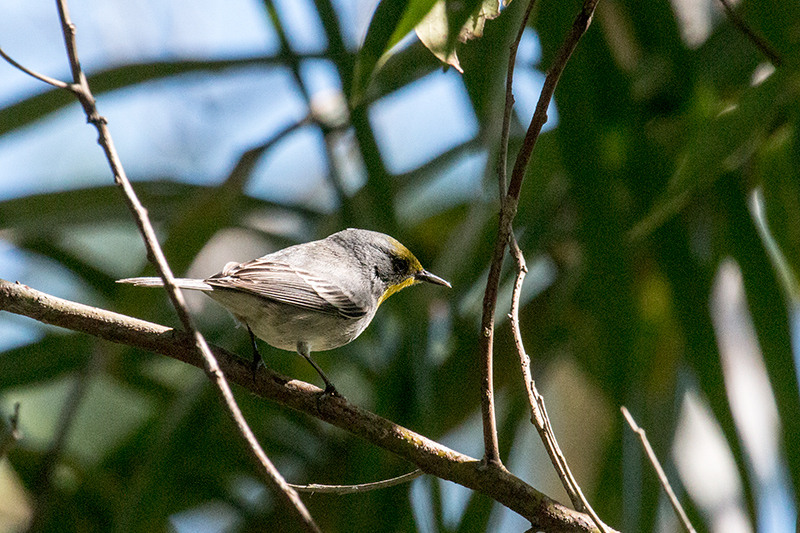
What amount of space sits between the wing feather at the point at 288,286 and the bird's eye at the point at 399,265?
367mm

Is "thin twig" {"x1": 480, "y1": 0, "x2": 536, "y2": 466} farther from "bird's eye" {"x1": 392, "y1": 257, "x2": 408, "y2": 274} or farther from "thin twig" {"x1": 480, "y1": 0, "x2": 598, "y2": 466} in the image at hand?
"bird's eye" {"x1": 392, "y1": 257, "x2": 408, "y2": 274}

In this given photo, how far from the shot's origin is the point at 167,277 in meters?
1.06

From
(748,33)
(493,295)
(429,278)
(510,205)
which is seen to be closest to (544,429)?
(493,295)

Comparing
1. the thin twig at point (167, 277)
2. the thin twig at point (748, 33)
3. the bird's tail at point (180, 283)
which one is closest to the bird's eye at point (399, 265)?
the bird's tail at point (180, 283)

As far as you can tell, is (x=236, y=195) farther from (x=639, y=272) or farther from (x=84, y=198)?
(x=639, y=272)

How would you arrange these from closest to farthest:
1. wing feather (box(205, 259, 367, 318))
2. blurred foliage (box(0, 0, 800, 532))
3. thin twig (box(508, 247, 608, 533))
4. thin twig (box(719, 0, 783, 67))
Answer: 1. thin twig (box(508, 247, 608, 533))
2. thin twig (box(719, 0, 783, 67))
3. blurred foliage (box(0, 0, 800, 532))
4. wing feather (box(205, 259, 367, 318))

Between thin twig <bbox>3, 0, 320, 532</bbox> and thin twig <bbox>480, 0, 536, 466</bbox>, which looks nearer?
thin twig <bbox>3, 0, 320, 532</bbox>

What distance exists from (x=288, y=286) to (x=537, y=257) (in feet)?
3.50

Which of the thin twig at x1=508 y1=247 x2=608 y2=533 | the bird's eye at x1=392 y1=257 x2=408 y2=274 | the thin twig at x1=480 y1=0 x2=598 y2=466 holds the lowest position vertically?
the thin twig at x1=508 y1=247 x2=608 y2=533

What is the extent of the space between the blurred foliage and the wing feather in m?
0.19

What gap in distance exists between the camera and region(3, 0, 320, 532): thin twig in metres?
0.97

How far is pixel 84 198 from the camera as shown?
317 cm

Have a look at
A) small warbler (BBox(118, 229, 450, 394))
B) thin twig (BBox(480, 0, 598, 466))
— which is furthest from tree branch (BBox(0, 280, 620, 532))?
small warbler (BBox(118, 229, 450, 394))

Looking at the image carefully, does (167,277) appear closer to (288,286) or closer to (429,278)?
(288,286)
